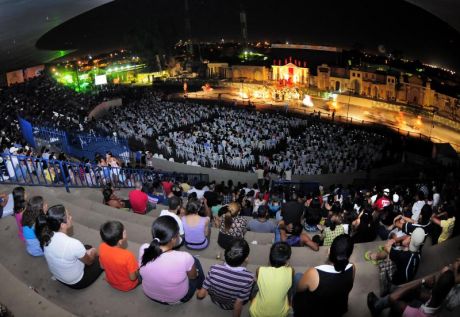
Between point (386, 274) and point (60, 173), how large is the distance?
7197 millimetres

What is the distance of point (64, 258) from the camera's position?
12.8ft

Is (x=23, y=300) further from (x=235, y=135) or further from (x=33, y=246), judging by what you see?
(x=235, y=135)

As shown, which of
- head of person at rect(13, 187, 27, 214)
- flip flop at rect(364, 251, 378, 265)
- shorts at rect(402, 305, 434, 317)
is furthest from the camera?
head of person at rect(13, 187, 27, 214)

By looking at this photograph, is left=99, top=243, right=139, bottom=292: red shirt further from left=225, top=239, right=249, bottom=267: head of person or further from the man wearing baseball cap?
the man wearing baseball cap

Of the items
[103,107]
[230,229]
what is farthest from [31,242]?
[103,107]

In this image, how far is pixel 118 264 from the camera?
390 centimetres

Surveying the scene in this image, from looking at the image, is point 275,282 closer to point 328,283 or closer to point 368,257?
point 328,283

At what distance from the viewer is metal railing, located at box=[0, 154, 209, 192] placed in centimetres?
757

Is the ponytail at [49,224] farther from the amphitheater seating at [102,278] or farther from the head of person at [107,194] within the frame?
the head of person at [107,194]

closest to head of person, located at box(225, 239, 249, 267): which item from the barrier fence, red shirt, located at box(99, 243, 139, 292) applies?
red shirt, located at box(99, 243, 139, 292)

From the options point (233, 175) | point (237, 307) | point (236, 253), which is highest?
point (236, 253)

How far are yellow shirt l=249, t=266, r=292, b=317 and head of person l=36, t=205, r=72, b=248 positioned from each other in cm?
225

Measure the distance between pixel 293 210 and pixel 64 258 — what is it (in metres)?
3.83

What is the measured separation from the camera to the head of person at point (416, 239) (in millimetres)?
4145
